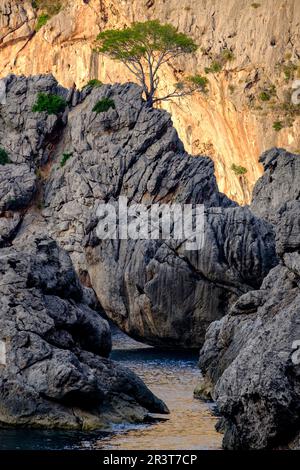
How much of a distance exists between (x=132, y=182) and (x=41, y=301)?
87.4ft

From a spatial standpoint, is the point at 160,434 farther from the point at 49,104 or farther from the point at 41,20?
the point at 41,20

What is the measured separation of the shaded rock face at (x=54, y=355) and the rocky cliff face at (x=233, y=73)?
57.7 meters

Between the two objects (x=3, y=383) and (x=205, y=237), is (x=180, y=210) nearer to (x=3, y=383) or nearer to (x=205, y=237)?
(x=205, y=237)

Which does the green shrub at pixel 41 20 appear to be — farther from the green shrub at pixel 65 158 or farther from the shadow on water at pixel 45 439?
the shadow on water at pixel 45 439

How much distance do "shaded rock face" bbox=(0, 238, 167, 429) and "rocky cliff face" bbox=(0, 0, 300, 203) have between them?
57721 mm

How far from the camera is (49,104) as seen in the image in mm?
58188

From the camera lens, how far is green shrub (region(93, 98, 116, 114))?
5703cm

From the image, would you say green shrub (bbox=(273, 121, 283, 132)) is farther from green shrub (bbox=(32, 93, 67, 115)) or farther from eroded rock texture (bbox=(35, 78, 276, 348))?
green shrub (bbox=(32, 93, 67, 115))

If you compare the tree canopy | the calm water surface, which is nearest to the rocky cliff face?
the tree canopy

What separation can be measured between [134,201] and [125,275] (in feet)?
18.3

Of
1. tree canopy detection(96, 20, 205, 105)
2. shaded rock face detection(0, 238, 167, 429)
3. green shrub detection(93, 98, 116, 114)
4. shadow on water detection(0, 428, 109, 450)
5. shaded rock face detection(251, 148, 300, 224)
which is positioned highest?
tree canopy detection(96, 20, 205, 105)

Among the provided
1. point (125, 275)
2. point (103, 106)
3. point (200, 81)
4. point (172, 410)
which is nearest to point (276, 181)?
point (103, 106)

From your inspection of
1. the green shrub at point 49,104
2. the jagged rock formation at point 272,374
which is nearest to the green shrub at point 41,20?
the green shrub at point 49,104
